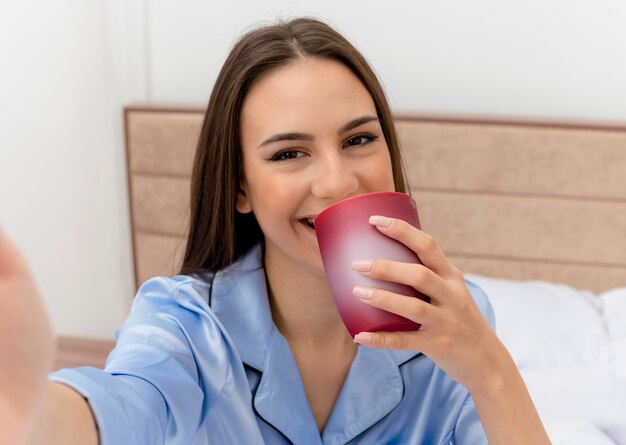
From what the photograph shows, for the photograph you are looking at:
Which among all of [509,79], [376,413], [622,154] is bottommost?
[376,413]

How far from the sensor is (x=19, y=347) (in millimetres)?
535

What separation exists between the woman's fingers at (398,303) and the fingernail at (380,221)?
0.07 meters

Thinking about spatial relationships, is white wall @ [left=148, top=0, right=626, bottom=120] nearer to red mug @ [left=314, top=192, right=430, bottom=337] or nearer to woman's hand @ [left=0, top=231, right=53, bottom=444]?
red mug @ [left=314, top=192, right=430, bottom=337]

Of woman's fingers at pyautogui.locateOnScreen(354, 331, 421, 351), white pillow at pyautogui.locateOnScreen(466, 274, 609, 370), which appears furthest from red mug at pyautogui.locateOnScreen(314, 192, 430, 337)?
white pillow at pyautogui.locateOnScreen(466, 274, 609, 370)

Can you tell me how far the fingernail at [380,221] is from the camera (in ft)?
2.90

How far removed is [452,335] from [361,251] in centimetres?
14

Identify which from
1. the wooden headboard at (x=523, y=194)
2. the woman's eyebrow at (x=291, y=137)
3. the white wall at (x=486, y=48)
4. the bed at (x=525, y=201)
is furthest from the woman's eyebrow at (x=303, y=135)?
the white wall at (x=486, y=48)

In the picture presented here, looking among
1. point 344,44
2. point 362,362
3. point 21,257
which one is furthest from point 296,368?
point 21,257

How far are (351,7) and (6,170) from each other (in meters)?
1.17

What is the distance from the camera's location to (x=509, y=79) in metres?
2.32

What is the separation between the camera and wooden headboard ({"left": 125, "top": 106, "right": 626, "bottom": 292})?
2166mm

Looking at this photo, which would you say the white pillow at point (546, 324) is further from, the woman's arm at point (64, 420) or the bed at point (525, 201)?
the woman's arm at point (64, 420)

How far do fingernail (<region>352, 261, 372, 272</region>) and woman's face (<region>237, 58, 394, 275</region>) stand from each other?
177 mm

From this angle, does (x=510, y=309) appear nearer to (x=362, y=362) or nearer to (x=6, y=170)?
(x=362, y=362)
